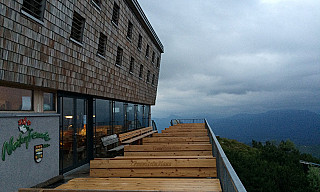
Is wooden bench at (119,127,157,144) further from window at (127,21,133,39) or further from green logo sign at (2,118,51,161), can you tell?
window at (127,21,133,39)

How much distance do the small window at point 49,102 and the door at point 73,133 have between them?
37 cm

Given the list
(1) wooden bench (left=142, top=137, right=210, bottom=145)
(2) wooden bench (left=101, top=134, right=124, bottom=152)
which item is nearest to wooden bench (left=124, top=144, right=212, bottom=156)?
(1) wooden bench (left=142, top=137, right=210, bottom=145)

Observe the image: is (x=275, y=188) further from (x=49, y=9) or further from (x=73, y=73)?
(x=49, y=9)

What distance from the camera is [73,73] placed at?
11.0 m

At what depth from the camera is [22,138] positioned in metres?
8.53

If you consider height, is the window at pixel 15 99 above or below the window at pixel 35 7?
below

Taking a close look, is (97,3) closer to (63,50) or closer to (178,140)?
(63,50)

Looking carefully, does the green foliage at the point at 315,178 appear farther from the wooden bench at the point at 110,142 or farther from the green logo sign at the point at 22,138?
the green logo sign at the point at 22,138

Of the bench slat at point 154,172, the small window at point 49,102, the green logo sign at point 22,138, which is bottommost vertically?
the bench slat at point 154,172

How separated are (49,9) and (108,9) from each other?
5.18 meters

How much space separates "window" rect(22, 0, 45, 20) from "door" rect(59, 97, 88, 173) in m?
3.77

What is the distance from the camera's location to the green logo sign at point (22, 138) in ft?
25.7

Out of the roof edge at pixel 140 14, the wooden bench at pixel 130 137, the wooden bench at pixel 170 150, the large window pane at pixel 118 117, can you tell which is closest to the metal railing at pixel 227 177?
the wooden bench at pixel 170 150

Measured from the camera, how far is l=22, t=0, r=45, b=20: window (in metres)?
8.56
